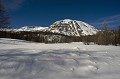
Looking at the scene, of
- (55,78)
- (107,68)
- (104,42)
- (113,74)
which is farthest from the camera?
(104,42)

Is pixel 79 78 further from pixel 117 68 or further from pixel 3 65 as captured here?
pixel 3 65

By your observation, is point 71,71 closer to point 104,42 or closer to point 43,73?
point 43,73

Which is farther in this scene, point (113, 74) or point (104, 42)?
point (104, 42)

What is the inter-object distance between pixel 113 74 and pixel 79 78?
60 cm

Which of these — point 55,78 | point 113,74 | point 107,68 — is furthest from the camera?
point 107,68

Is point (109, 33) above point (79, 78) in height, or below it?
above

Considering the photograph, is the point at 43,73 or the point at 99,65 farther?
the point at 99,65

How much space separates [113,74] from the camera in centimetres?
289

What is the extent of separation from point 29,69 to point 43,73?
0.26m

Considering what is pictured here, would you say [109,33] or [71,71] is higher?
[109,33]

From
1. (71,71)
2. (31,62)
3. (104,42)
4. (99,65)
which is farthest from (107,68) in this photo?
(104,42)

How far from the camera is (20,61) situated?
3285mm

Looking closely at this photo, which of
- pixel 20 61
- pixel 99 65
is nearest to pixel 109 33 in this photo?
pixel 99 65

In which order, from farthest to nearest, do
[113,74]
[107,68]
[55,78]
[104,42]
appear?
[104,42]
[107,68]
[113,74]
[55,78]
